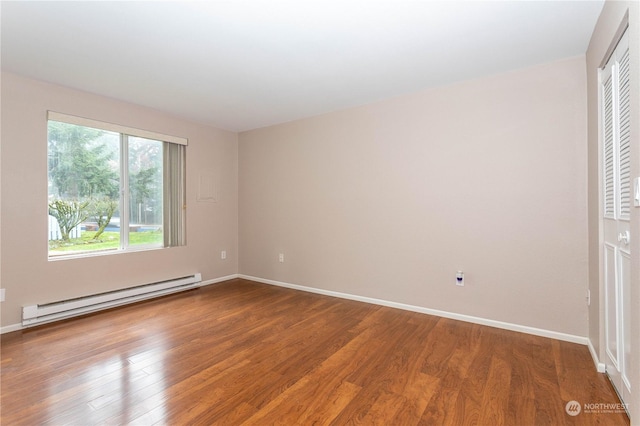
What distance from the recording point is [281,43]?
2.39 m

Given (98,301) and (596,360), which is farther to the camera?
(98,301)

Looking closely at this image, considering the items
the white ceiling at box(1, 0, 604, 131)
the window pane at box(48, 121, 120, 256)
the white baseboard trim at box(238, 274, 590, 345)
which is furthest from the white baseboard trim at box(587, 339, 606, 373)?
the window pane at box(48, 121, 120, 256)

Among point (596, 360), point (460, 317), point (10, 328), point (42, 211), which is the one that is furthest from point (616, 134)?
point (10, 328)

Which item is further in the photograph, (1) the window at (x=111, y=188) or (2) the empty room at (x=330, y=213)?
(1) the window at (x=111, y=188)

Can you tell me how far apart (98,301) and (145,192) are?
1.45 meters

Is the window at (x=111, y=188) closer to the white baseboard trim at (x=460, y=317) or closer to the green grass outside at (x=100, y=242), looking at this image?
the green grass outside at (x=100, y=242)

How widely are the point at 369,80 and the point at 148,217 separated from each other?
11.0 ft

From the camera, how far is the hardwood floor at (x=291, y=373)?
1696mm

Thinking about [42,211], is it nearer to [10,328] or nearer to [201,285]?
[10,328]

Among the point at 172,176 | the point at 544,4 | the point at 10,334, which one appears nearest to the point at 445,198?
the point at 544,4

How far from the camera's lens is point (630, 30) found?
1.43m

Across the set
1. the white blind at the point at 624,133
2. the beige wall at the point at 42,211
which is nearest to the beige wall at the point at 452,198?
the white blind at the point at 624,133

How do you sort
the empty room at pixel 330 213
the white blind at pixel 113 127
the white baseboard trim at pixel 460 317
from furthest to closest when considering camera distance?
Answer: the white blind at pixel 113 127, the white baseboard trim at pixel 460 317, the empty room at pixel 330 213

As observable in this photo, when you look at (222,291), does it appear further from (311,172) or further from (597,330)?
(597,330)
